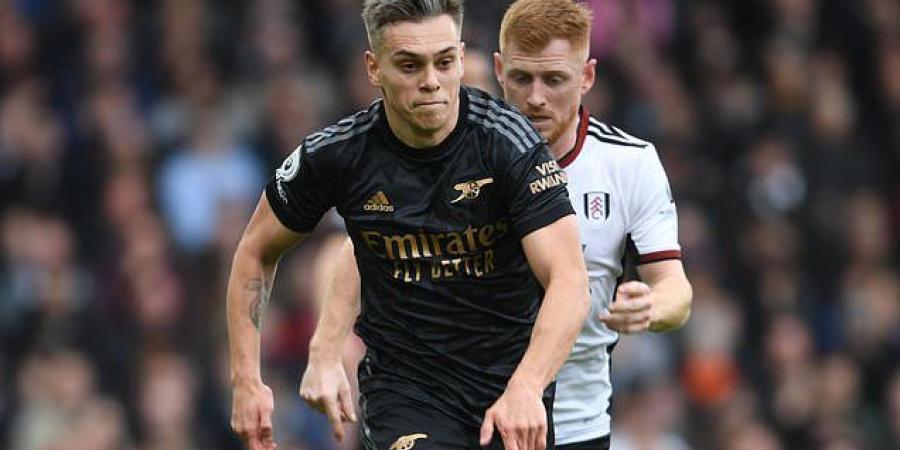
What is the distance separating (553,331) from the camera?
5824 mm

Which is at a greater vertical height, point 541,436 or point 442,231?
point 442,231

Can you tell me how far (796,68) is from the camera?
51.0ft

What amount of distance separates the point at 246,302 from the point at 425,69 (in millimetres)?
1116

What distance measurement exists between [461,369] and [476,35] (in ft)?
19.0

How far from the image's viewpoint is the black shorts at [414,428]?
20.1 ft

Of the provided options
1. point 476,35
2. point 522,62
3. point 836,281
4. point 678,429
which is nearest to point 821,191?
point 836,281

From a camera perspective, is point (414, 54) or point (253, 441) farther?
point (253, 441)

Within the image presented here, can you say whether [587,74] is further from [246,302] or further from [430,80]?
[246,302]

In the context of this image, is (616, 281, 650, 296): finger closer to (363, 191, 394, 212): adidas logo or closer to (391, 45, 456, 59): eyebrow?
(363, 191, 394, 212): adidas logo

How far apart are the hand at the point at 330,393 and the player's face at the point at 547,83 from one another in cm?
109

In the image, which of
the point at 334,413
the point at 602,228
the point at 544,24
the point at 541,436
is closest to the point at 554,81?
the point at 544,24

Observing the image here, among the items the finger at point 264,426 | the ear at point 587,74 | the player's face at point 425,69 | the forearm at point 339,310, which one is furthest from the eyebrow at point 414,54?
the finger at point 264,426

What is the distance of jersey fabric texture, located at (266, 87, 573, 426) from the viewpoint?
6094 mm

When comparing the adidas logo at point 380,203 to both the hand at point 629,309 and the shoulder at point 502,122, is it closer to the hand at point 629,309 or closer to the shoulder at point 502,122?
the shoulder at point 502,122
